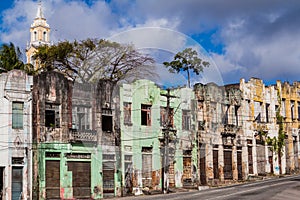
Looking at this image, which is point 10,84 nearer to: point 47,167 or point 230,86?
point 47,167

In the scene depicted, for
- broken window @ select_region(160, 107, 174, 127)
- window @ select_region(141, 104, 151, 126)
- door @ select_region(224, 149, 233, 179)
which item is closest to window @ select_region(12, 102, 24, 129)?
window @ select_region(141, 104, 151, 126)

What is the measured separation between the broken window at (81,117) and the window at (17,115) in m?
3.20

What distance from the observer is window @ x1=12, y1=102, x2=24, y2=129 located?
94.6 feet

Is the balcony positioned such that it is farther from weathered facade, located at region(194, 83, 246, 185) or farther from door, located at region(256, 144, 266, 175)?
door, located at region(256, 144, 266, 175)

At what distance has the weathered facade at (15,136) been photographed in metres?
28.2

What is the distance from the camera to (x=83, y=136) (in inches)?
1230

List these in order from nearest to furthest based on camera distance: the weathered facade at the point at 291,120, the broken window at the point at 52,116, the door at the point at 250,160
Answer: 1. the broken window at the point at 52,116
2. the door at the point at 250,160
3. the weathered facade at the point at 291,120

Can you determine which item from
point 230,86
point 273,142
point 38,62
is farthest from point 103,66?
point 273,142

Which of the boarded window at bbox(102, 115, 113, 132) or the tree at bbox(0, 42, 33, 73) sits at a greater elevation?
the tree at bbox(0, 42, 33, 73)

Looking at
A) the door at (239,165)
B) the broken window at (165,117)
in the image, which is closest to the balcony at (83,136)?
the broken window at (165,117)

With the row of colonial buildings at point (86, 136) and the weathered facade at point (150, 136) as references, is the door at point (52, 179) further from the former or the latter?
the weathered facade at point (150, 136)

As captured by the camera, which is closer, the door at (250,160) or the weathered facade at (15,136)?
the weathered facade at (15,136)

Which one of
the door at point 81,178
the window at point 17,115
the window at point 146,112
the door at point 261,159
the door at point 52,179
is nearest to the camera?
the window at point 17,115

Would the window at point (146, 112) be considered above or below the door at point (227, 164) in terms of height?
above
